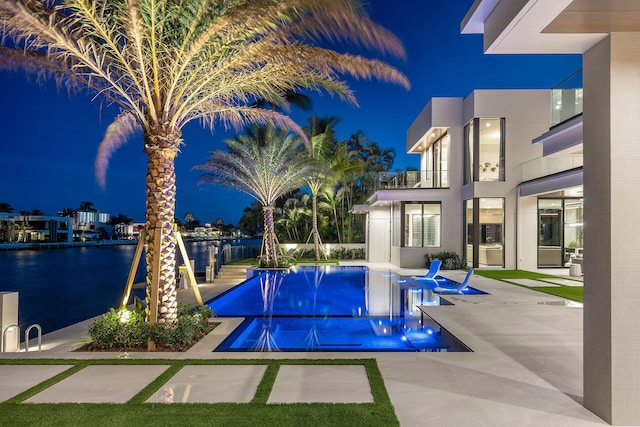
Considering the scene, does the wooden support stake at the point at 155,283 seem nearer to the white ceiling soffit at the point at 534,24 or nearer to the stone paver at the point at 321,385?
the stone paver at the point at 321,385

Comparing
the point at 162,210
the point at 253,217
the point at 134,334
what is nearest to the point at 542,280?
the point at 162,210

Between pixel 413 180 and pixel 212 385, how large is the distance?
17596mm

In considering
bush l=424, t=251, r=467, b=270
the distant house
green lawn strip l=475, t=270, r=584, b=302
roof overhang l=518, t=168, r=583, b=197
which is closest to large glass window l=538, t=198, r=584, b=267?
roof overhang l=518, t=168, r=583, b=197

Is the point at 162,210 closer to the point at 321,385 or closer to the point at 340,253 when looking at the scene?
the point at 321,385

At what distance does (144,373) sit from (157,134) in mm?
3927

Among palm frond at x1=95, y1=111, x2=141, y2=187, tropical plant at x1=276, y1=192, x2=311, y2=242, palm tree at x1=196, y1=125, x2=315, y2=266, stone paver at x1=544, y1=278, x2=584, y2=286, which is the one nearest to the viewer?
palm frond at x1=95, y1=111, x2=141, y2=187

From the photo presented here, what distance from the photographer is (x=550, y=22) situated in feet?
12.8

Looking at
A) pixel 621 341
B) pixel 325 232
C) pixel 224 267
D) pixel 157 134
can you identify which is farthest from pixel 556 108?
pixel 325 232

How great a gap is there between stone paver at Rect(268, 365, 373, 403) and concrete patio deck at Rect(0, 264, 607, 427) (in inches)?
0.5

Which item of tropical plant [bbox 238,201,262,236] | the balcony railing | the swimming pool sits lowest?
the swimming pool

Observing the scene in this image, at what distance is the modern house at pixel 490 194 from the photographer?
1872 centimetres

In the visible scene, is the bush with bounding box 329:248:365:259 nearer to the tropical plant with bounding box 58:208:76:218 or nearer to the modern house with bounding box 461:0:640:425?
the modern house with bounding box 461:0:640:425

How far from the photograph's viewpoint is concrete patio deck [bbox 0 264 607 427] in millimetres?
4078

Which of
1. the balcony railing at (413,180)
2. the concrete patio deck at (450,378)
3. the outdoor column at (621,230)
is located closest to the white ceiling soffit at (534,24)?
the outdoor column at (621,230)
